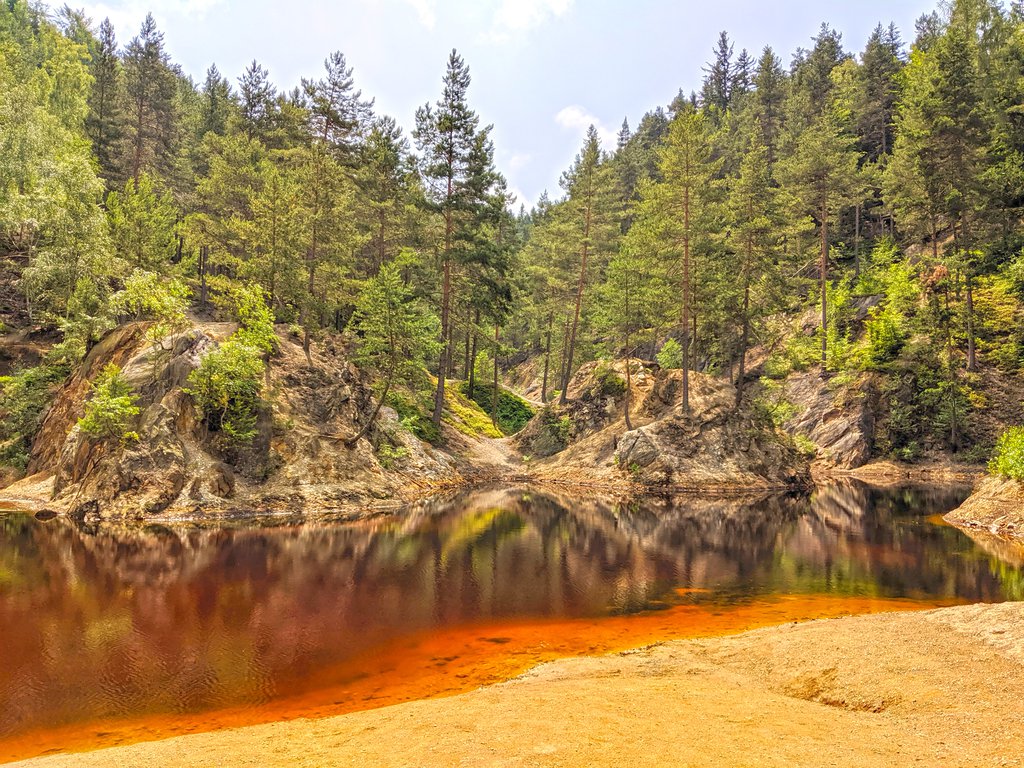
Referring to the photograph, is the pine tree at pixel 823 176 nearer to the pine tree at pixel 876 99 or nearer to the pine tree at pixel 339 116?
the pine tree at pixel 876 99

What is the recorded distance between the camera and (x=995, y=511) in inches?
926

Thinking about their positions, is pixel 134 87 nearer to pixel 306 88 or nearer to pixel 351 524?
pixel 306 88

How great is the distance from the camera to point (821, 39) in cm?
7850

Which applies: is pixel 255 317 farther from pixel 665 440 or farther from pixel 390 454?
pixel 665 440

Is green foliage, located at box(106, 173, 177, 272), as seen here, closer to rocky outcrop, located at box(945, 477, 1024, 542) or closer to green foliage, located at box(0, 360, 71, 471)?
green foliage, located at box(0, 360, 71, 471)

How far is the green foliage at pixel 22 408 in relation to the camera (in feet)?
99.6

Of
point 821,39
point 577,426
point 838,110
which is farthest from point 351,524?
point 821,39

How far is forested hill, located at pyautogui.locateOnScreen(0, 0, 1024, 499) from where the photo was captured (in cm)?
3191

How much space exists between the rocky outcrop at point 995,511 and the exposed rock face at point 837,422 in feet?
58.7

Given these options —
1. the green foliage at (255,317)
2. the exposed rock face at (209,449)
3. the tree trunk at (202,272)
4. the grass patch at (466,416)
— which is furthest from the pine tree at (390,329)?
the tree trunk at (202,272)

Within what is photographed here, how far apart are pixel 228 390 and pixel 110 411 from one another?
465 cm

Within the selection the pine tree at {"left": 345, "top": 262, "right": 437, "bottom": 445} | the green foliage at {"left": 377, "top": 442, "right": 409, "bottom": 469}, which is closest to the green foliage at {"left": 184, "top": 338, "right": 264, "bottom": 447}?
the pine tree at {"left": 345, "top": 262, "right": 437, "bottom": 445}

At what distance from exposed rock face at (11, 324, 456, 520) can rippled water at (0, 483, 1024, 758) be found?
2717 mm

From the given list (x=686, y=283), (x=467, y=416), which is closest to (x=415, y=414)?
(x=467, y=416)
